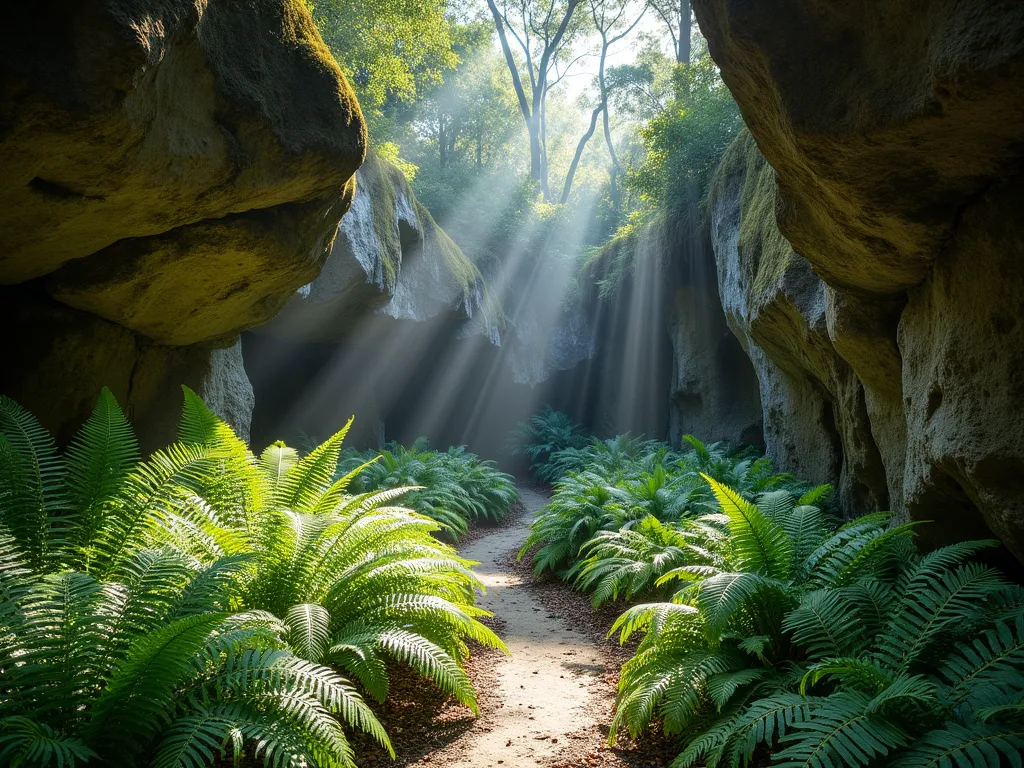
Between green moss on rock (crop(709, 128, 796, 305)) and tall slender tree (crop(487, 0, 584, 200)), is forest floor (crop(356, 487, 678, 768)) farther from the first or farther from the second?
tall slender tree (crop(487, 0, 584, 200))

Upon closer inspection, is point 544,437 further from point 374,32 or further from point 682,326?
point 374,32

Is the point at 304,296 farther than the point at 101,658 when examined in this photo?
Yes

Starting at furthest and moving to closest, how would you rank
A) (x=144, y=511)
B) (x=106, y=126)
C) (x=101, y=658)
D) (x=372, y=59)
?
(x=372, y=59) → (x=144, y=511) → (x=106, y=126) → (x=101, y=658)

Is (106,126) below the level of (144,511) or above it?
above

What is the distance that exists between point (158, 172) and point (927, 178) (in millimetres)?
4289

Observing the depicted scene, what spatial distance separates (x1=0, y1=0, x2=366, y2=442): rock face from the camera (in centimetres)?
297

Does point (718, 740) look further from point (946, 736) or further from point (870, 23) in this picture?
point (870, 23)

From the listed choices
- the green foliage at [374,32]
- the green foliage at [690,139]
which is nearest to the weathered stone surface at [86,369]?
the green foliage at [374,32]

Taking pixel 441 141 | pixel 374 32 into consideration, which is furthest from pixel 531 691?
pixel 441 141

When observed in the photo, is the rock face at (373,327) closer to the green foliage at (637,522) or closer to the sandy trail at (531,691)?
the green foliage at (637,522)

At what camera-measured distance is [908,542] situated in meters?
3.85

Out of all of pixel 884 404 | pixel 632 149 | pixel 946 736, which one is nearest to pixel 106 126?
pixel 946 736

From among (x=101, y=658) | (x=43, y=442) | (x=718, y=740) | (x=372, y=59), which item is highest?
(x=372, y=59)

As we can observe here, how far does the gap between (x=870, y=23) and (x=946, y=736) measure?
297 cm
